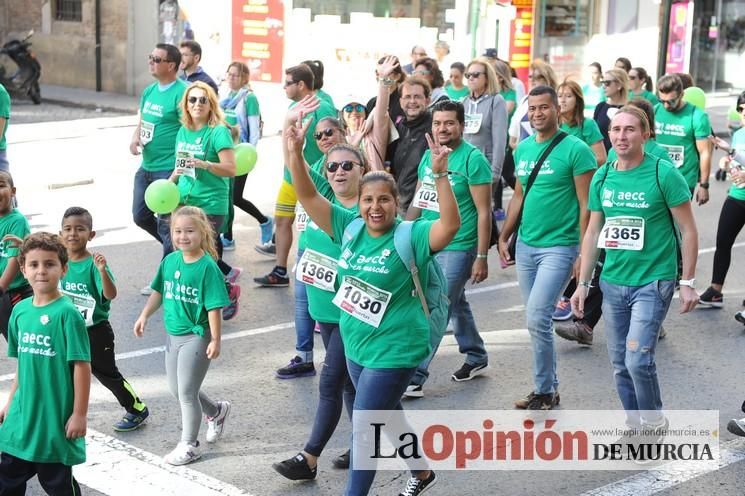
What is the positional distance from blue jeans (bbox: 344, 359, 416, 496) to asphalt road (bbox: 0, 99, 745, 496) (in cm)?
65

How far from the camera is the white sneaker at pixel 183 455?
6.30 metres

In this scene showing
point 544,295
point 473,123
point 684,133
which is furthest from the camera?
point 473,123

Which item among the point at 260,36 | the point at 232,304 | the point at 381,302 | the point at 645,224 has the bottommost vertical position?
the point at 232,304

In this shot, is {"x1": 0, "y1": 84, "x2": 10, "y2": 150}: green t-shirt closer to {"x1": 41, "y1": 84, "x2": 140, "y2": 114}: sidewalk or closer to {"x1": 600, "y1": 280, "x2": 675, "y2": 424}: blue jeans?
{"x1": 600, "y1": 280, "x2": 675, "y2": 424}: blue jeans

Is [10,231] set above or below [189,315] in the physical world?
above

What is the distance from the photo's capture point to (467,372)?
7.96 metres

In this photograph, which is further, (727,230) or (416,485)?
(727,230)

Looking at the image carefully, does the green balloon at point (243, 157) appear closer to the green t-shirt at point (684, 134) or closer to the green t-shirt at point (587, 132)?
the green t-shirt at point (587, 132)

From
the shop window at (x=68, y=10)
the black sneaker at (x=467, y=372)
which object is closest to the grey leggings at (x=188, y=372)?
the black sneaker at (x=467, y=372)

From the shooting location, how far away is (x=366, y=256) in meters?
5.38

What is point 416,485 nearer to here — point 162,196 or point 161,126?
point 162,196

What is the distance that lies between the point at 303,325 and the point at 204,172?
1.85 m


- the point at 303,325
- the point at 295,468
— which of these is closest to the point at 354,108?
the point at 303,325

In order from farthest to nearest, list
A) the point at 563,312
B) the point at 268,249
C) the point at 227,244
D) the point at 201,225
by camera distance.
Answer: the point at 227,244, the point at 268,249, the point at 563,312, the point at 201,225
